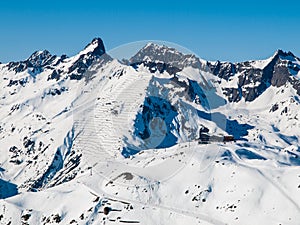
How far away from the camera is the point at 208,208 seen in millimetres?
141625

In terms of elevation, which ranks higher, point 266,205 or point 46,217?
point 266,205

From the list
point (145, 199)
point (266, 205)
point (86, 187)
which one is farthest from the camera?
point (86, 187)

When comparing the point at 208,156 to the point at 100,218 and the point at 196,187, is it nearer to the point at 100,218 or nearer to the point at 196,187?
the point at 196,187

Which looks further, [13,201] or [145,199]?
[13,201]

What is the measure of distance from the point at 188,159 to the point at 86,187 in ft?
99.2

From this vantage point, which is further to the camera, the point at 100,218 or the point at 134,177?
the point at 134,177

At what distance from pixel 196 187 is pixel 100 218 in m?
26.6

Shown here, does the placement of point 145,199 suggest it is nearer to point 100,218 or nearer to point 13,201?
point 100,218

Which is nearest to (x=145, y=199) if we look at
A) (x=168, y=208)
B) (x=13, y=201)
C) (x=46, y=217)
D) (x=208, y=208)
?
(x=168, y=208)

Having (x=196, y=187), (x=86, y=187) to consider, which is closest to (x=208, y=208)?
(x=196, y=187)

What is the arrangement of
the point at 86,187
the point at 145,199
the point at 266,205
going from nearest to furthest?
the point at 266,205, the point at 145,199, the point at 86,187

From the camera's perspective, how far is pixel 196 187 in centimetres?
14900

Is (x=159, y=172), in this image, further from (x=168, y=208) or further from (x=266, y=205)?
(x=266, y=205)

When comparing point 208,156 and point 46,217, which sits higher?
point 208,156
